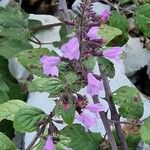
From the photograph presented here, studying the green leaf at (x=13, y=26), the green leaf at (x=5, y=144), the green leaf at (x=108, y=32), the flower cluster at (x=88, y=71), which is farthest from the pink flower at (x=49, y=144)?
the green leaf at (x=13, y=26)

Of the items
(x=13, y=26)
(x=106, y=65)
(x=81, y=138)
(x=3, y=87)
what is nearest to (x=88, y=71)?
(x=106, y=65)

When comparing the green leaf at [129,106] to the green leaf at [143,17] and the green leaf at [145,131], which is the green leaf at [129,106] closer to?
the green leaf at [145,131]

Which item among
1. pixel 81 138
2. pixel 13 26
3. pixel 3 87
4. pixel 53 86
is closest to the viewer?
pixel 53 86

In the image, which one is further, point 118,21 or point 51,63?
point 118,21

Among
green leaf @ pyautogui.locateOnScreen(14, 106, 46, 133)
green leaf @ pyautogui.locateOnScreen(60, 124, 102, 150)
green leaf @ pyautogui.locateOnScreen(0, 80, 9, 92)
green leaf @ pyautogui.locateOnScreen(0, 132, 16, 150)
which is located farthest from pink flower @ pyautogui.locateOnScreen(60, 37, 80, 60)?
green leaf @ pyautogui.locateOnScreen(0, 80, 9, 92)

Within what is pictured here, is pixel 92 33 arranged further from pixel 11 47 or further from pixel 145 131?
pixel 11 47

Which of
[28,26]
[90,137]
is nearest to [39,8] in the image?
[28,26]
